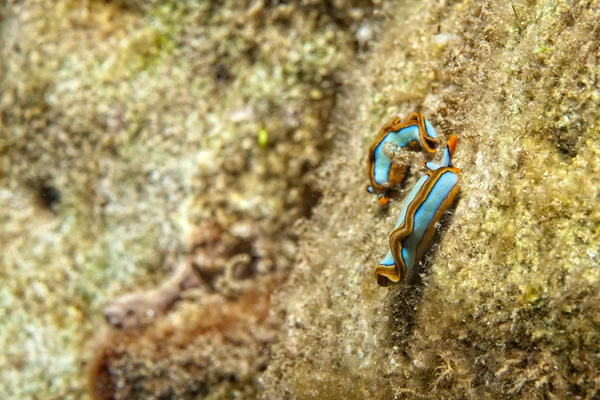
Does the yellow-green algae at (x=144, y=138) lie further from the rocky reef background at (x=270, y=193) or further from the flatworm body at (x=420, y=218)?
the flatworm body at (x=420, y=218)

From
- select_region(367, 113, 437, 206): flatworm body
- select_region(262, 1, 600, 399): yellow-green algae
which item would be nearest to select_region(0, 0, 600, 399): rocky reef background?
select_region(262, 1, 600, 399): yellow-green algae

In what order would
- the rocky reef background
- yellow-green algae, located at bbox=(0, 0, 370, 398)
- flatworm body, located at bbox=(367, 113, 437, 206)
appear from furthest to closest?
yellow-green algae, located at bbox=(0, 0, 370, 398)
flatworm body, located at bbox=(367, 113, 437, 206)
the rocky reef background

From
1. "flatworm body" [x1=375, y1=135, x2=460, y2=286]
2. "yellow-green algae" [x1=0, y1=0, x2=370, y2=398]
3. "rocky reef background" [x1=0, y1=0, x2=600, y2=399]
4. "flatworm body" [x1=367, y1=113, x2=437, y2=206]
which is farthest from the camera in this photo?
"yellow-green algae" [x1=0, y1=0, x2=370, y2=398]

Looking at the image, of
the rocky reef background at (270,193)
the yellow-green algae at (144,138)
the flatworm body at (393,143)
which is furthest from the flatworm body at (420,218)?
the yellow-green algae at (144,138)

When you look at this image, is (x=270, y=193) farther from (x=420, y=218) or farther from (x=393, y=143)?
(x=420, y=218)

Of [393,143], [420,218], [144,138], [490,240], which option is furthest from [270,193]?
[490,240]

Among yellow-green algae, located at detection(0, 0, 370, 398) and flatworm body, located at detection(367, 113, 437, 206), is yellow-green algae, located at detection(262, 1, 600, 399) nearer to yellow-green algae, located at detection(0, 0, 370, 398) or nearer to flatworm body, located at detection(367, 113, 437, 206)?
flatworm body, located at detection(367, 113, 437, 206)
